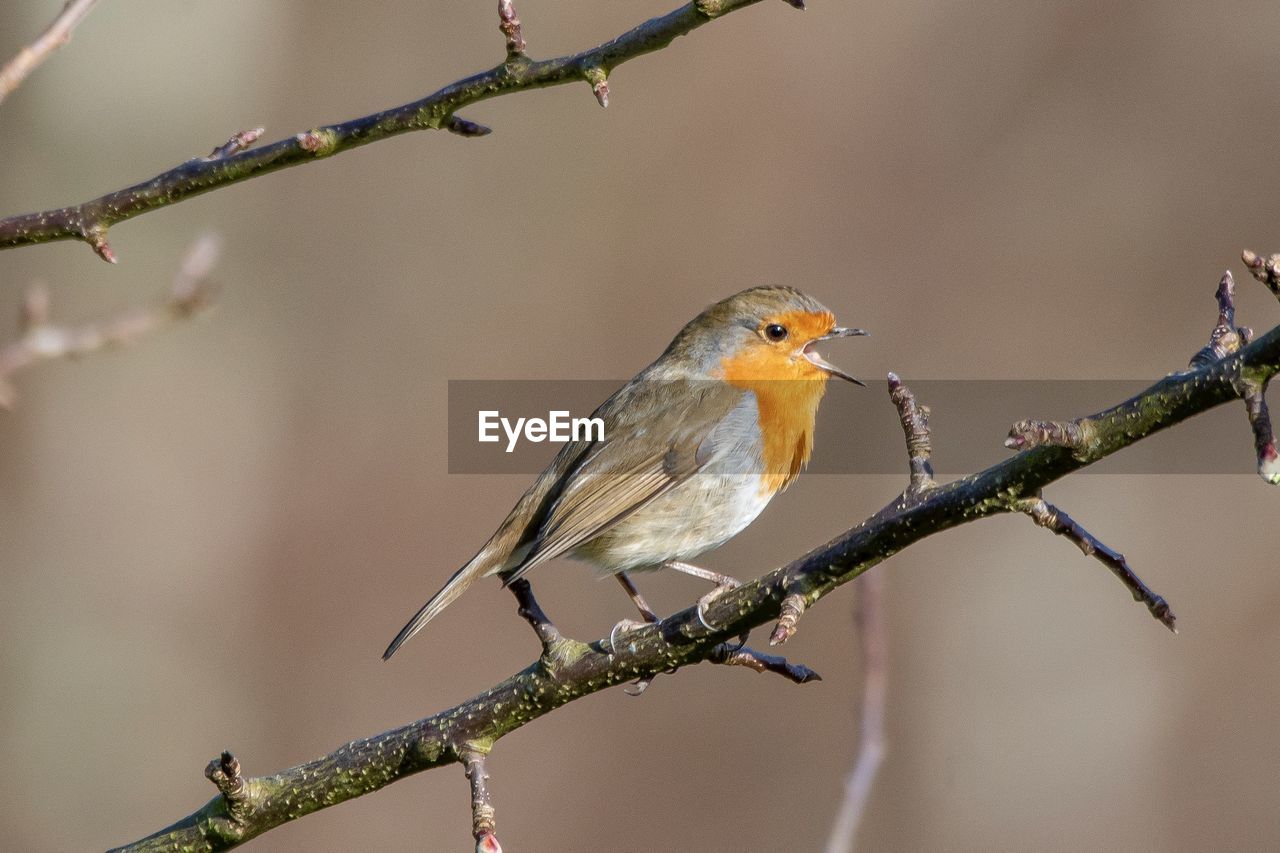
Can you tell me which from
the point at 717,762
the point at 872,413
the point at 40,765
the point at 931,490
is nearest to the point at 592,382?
the point at 872,413

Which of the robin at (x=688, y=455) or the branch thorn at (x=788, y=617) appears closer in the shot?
the branch thorn at (x=788, y=617)

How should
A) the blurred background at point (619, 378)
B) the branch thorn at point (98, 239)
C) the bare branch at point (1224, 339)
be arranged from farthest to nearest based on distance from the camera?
the blurred background at point (619, 378) < the branch thorn at point (98, 239) < the bare branch at point (1224, 339)

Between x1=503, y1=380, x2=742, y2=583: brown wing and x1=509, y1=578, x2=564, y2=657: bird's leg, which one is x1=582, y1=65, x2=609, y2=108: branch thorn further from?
x1=503, y1=380, x2=742, y2=583: brown wing

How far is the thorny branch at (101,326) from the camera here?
2.36 meters

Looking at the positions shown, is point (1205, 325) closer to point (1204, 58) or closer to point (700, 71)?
point (1204, 58)

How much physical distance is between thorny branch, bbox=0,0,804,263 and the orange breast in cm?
189

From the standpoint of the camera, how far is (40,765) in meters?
6.91

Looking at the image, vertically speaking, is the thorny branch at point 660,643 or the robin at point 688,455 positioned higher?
the robin at point 688,455

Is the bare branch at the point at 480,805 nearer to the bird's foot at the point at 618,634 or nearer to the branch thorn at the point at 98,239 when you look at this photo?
the bird's foot at the point at 618,634

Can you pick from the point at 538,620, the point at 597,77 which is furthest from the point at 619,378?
the point at 597,77

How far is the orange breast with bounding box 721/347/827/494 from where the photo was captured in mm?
3953

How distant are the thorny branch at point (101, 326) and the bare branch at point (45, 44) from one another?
56cm

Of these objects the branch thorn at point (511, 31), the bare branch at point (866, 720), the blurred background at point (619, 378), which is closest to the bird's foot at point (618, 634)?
the bare branch at point (866, 720)

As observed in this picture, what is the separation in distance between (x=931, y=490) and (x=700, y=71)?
24.4 feet
